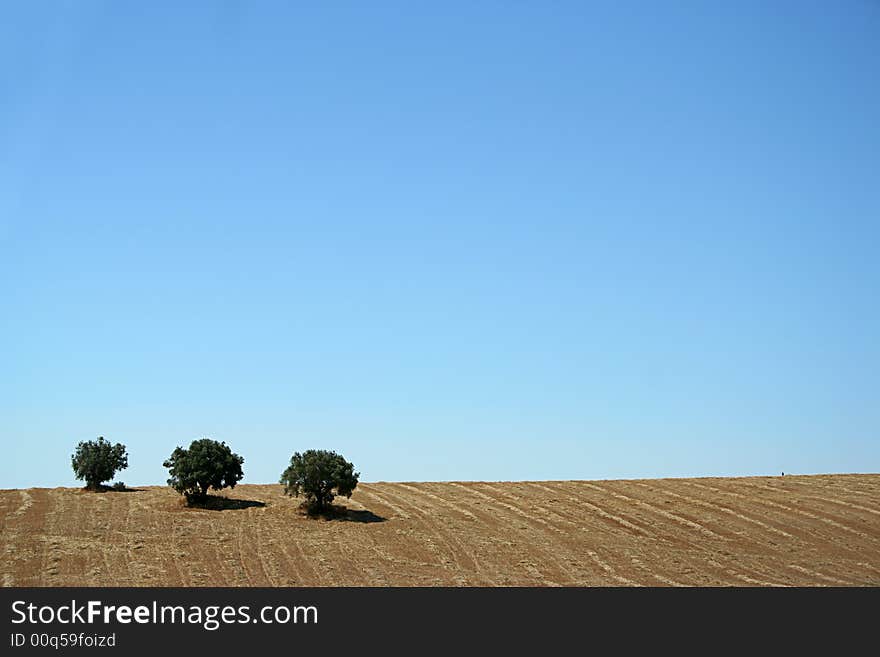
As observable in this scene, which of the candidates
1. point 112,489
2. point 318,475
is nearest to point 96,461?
point 112,489

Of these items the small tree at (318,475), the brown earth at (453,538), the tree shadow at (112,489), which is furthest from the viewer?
the tree shadow at (112,489)

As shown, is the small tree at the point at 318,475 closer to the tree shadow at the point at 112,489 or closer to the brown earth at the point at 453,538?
the brown earth at the point at 453,538

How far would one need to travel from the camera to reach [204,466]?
5447cm

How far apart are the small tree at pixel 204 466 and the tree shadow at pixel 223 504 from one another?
1.08 m

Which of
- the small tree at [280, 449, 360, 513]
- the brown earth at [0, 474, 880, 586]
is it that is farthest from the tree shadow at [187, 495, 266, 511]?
the small tree at [280, 449, 360, 513]

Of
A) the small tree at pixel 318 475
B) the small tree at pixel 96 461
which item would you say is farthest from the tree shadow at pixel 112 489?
the small tree at pixel 318 475

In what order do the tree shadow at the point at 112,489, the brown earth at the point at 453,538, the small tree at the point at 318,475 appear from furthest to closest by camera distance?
the tree shadow at the point at 112,489 < the small tree at the point at 318,475 < the brown earth at the point at 453,538

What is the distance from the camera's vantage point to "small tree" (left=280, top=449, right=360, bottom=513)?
2105 inches

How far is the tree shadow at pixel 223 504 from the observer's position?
5606cm

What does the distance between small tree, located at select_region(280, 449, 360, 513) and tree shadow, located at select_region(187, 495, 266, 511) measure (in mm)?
4206

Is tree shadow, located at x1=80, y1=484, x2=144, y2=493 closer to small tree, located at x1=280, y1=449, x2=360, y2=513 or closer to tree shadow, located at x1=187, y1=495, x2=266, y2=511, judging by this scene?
tree shadow, located at x1=187, y1=495, x2=266, y2=511

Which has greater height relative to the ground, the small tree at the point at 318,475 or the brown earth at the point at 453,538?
the small tree at the point at 318,475
